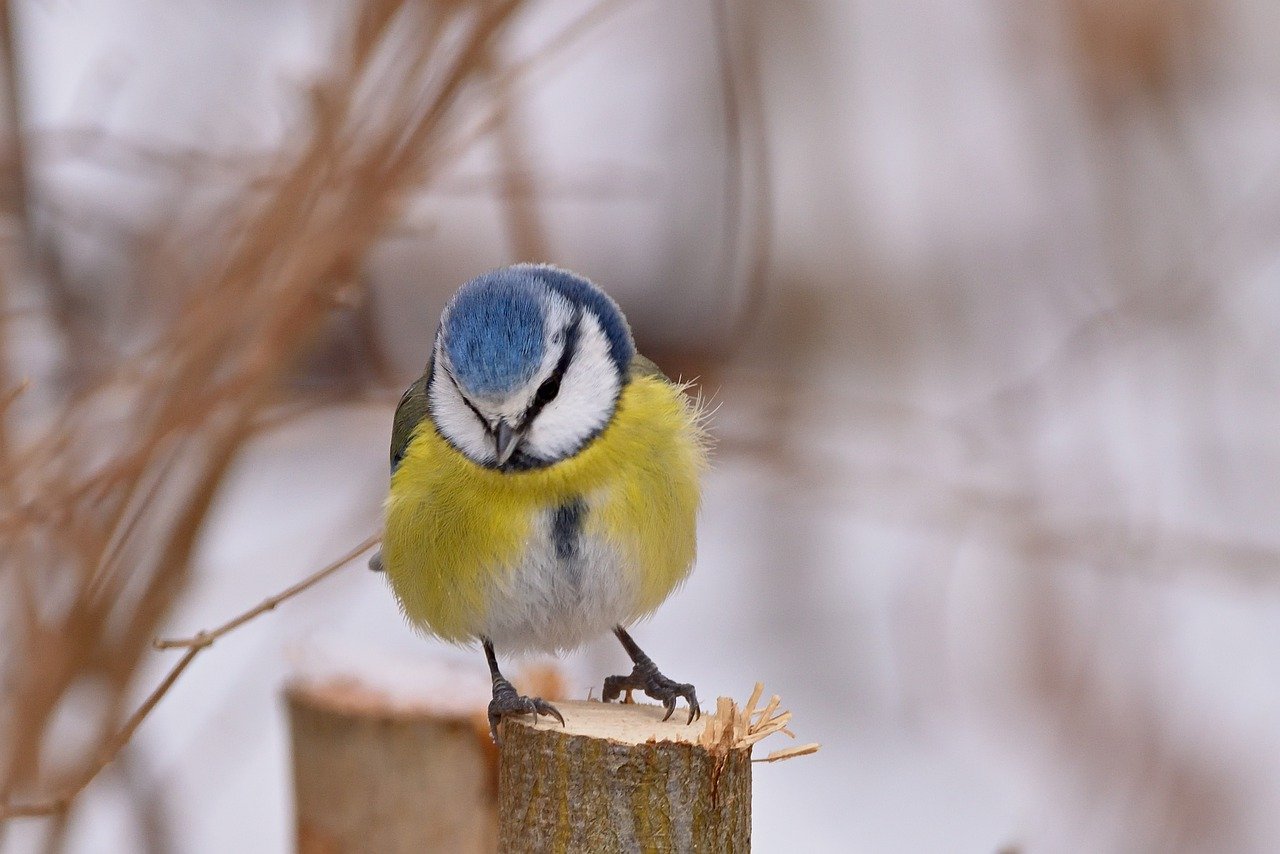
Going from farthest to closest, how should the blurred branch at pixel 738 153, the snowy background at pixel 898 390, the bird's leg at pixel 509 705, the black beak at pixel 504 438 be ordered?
the snowy background at pixel 898 390
the blurred branch at pixel 738 153
the black beak at pixel 504 438
the bird's leg at pixel 509 705

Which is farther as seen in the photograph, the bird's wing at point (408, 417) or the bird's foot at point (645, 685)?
the bird's wing at point (408, 417)

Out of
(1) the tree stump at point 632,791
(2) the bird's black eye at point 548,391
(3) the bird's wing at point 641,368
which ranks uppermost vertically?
(3) the bird's wing at point 641,368

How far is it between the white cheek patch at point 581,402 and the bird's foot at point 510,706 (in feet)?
0.75

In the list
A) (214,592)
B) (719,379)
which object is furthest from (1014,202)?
(214,592)

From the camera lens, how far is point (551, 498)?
4.58ft

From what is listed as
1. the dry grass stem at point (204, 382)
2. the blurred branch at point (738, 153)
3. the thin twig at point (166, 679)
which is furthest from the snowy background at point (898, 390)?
the thin twig at point (166, 679)

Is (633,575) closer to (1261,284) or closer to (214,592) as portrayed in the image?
(214,592)

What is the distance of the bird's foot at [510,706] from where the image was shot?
3.95 feet

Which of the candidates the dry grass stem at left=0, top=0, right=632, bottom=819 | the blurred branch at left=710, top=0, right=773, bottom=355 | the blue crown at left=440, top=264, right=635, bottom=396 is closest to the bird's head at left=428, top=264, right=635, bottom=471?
the blue crown at left=440, top=264, right=635, bottom=396

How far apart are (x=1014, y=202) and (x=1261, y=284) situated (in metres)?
0.68

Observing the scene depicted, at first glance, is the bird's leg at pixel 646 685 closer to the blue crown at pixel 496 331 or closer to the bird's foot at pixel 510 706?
the bird's foot at pixel 510 706

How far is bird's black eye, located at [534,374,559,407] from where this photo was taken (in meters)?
1.32

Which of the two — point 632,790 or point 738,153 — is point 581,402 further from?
point 738,153

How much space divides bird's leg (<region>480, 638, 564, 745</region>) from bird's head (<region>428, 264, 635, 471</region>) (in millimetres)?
217
